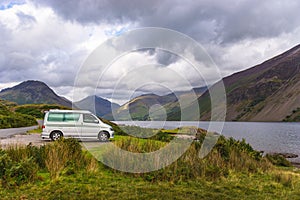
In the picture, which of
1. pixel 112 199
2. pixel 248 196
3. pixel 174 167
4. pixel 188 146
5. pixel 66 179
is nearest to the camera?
pixel 112 199

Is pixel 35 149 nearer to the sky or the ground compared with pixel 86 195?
nearer to the sky

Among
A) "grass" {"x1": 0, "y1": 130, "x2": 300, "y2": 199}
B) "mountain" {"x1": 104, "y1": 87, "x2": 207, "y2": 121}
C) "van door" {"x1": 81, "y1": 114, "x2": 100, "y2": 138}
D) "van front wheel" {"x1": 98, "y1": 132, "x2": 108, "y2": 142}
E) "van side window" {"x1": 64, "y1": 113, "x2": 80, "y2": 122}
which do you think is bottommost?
"grass" {"x1": 0, "y1": 130, "x2": 300, "y2": 199}

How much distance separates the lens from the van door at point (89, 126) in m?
23.5

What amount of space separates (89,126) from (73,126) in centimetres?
126

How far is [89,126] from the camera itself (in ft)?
77.4

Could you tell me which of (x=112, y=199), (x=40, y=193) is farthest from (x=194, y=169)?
(x=40, y=193)

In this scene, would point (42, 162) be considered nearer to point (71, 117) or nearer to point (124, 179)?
point (124, 179)

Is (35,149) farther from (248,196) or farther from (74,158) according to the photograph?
(248,196)

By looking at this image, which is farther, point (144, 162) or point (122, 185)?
point (144, 162)

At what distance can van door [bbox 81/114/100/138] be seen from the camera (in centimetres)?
2352

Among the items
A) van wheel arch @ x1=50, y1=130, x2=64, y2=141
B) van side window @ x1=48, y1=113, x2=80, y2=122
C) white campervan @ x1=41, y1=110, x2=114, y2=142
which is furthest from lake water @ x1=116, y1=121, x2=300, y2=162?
van wheel arch @ x1=50, y1=130, x2=64, y2=141

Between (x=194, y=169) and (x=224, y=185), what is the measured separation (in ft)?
5.92

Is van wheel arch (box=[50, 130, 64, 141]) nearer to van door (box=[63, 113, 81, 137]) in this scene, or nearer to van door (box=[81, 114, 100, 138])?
van door (box=[63, 113, 81, 137])

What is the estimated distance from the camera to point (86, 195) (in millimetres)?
10531
